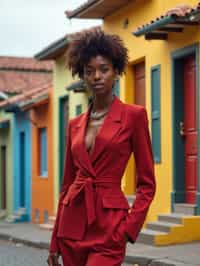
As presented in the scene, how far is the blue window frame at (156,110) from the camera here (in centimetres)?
1511

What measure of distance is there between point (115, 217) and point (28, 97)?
20932mm

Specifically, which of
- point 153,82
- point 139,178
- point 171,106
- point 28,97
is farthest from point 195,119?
point 28,97

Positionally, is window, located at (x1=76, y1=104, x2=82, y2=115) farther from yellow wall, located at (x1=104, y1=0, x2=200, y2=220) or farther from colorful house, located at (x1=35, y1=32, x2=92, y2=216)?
yellow wall, located at (x1=104, y1=0, x2=200, y2=220)

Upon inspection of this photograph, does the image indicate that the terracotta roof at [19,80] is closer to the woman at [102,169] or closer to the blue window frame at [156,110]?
the blue window frame at [156,110]

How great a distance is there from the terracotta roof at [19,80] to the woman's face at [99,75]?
1101 inches

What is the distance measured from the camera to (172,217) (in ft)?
44.6

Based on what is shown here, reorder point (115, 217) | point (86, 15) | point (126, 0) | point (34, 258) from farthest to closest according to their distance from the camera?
point (86, 15) → point (126, 0) → point (34, 258) → point (115, 217)

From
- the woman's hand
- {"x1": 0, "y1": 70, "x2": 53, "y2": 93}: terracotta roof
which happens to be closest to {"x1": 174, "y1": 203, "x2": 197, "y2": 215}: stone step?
the woman's hand

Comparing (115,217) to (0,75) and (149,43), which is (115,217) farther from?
(0,75)

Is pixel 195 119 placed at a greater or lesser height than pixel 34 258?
greater

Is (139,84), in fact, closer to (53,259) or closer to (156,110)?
(156,110)

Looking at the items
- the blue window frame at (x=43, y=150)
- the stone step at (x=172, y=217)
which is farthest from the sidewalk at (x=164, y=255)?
the blue window frame at (x=43, y=150)

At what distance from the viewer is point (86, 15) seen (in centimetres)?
1797

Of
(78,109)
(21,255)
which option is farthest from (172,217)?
(78,109)
